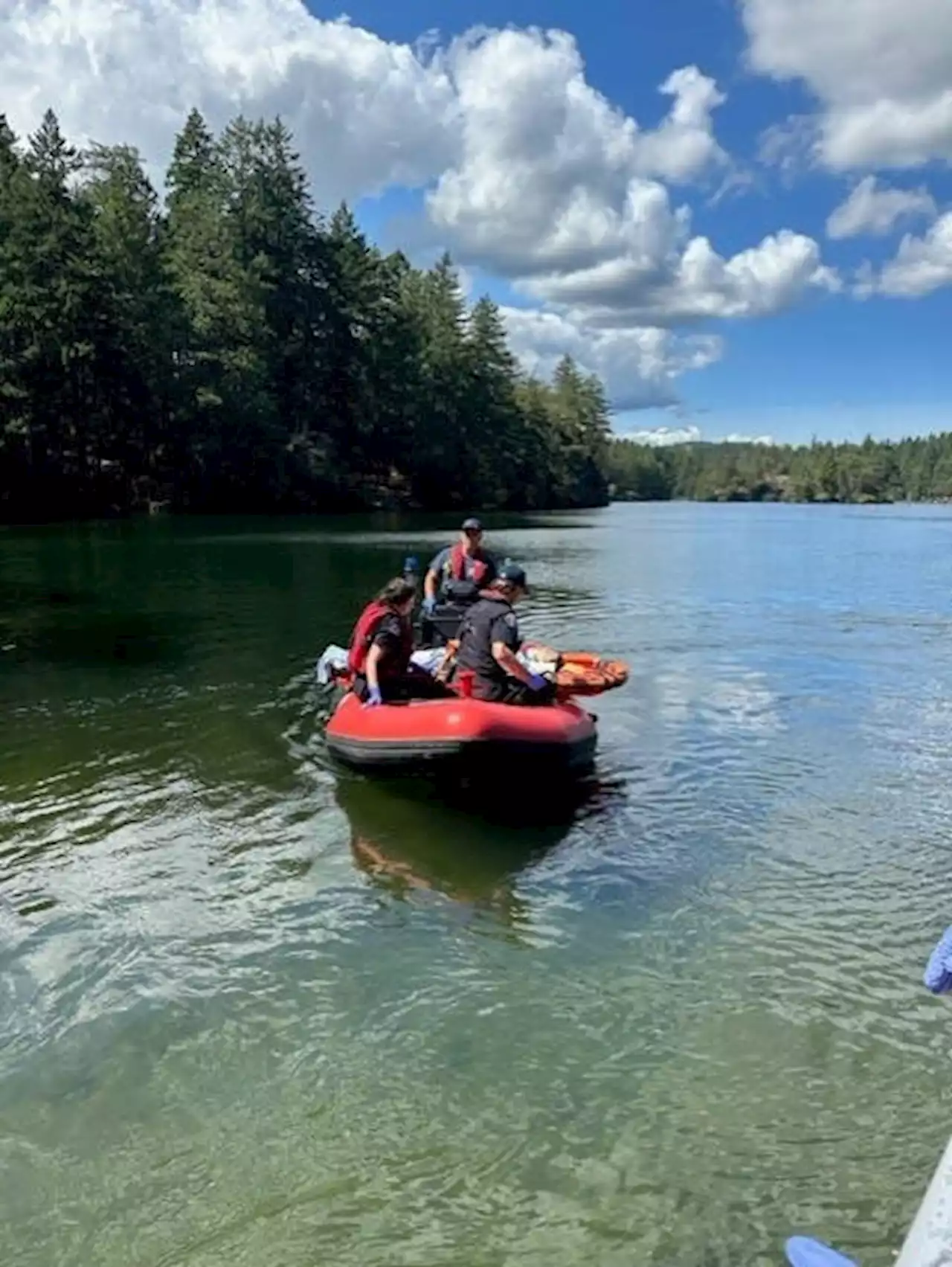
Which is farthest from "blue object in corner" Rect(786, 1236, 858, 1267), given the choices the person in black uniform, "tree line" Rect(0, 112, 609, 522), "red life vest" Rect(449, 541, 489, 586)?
"tree line" Rect(0, 112, 609, 522)

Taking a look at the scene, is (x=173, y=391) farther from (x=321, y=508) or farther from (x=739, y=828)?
(x=739, y=828)

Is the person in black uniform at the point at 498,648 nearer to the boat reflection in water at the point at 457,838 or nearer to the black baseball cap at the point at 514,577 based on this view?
the black baseball cap at the point at 514,577

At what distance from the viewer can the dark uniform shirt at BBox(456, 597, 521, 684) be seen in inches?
363

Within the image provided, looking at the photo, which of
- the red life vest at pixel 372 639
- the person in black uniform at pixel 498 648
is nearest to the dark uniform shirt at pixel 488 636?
the person in black uniform at pixel 498 648

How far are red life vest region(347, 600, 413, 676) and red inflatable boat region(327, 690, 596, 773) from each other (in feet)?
1.90

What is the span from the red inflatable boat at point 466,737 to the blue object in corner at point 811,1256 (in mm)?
5418

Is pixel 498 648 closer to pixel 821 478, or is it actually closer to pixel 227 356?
pixel 227 356

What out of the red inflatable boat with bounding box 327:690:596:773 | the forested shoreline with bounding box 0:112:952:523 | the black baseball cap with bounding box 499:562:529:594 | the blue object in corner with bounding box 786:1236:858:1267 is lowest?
the blue object in corner with bounding box 786:1236:858:1267

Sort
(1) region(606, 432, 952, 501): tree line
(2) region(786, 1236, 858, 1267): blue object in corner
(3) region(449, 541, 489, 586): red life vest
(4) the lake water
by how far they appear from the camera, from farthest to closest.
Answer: (1) region(606, 432, 952, 501): tree line → (3) region(449, 541, 489, 586): red life vest → (4) the lake water → (2) region(786, 1236, 858, 1267): blue object in corner

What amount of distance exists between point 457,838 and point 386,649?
211 centimetres

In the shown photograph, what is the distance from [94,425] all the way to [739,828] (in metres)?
50.0

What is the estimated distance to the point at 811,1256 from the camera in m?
3.29

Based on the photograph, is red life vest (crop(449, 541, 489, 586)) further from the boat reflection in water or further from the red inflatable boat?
the boat reflection in water

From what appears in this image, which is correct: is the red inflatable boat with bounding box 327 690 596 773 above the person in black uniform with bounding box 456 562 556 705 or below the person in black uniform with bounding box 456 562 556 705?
below
